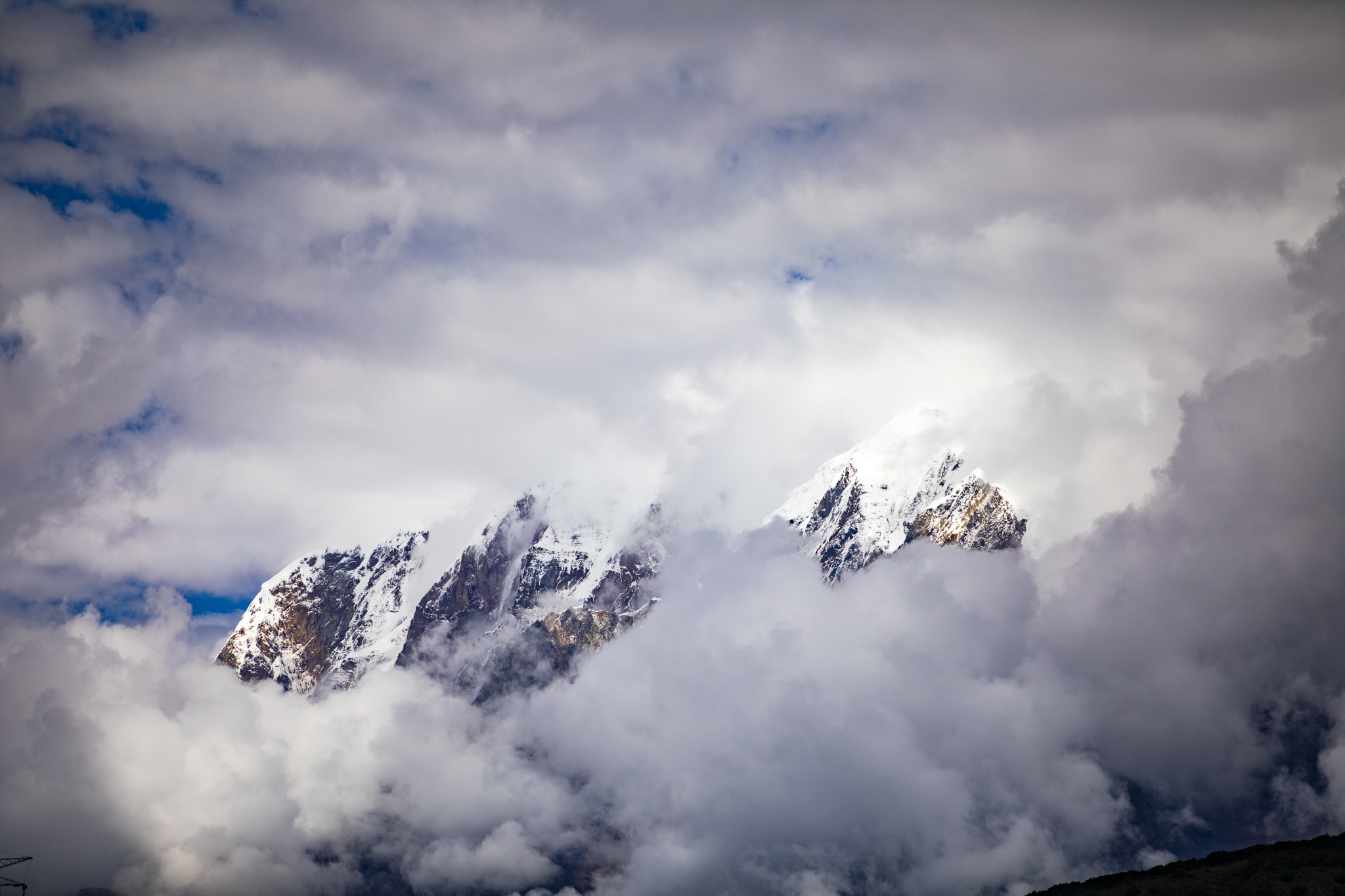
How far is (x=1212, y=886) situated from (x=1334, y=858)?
20.5m

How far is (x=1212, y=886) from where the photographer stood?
591ft

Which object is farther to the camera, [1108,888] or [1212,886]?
[1108,888]

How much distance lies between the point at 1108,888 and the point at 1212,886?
2080 centimetres

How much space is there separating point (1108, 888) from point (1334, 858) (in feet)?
132

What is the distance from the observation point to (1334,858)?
17212 cm

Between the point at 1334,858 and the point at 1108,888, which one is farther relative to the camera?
the point at 1108,888

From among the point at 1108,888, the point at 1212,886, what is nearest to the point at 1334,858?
the point at 1212,886

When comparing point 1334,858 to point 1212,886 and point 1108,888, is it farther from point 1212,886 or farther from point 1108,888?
point 1108,888

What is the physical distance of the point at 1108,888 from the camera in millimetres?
195375
